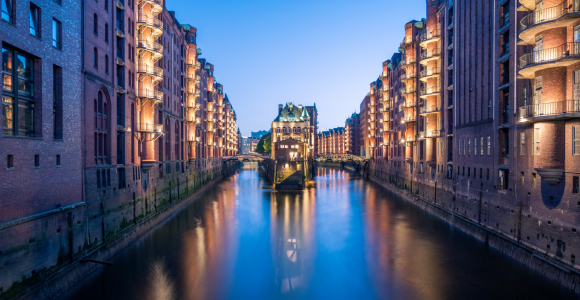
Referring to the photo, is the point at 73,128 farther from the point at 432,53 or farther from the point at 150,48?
the point at 432,53

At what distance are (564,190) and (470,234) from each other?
1124cm

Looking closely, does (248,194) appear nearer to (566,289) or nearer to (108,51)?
(108,51)

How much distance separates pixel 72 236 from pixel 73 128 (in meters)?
5.91

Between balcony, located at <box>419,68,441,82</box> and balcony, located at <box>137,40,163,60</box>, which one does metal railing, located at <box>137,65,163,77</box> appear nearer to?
balcony, located at <box>137,40,163,60</box>

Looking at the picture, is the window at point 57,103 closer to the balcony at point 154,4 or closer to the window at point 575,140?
the balcony at point 154,4

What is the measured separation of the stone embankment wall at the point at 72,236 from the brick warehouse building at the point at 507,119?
24694mm

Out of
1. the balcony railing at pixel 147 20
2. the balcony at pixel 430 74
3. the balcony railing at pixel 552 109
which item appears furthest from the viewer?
the balcony at pixel 430 74

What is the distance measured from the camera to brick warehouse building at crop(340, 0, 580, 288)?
18.3 meters

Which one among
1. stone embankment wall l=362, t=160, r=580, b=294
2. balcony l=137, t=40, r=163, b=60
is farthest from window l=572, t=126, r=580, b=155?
balcony l=137, t=40, r=163, b=60

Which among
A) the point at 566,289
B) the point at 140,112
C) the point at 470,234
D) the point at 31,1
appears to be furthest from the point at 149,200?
the point at 566,289

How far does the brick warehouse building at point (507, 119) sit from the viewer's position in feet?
60.0

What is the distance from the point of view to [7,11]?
14844mm

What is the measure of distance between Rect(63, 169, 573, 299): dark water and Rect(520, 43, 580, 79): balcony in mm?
11193

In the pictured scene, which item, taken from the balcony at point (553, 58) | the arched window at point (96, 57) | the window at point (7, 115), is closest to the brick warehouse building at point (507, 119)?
the balcony at point (553, 58)
